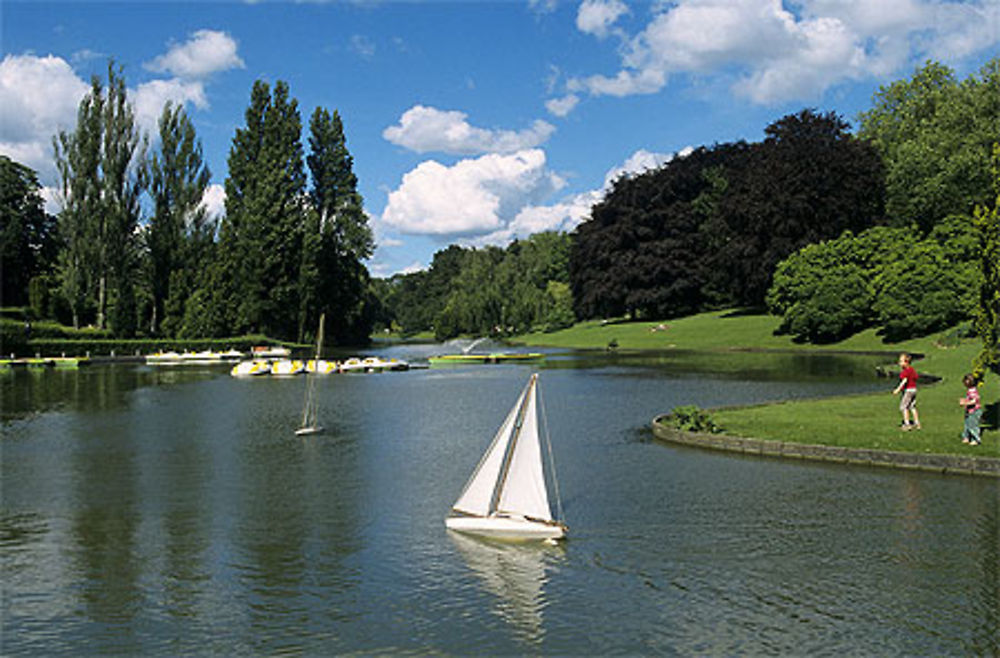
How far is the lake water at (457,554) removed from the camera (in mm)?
11633

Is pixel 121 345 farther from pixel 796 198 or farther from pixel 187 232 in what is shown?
pixel 796 198

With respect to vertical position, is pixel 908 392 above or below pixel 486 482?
above

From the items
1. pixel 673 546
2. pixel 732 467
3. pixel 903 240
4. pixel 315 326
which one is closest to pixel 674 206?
pixel 903 240

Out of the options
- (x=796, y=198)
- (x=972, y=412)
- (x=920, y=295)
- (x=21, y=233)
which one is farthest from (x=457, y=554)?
(x=21, y=233)

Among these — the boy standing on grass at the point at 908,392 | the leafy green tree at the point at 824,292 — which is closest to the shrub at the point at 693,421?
the boy standing on grass at the point at 908,392

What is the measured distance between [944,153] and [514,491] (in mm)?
84294

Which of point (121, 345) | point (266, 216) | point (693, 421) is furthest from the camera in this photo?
point (266, 216)

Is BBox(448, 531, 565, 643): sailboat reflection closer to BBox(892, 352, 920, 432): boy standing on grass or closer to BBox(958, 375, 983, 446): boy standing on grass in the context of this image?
BBox(958, 375, 983, 446): boy standing on grass

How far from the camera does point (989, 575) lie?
13.4 metres

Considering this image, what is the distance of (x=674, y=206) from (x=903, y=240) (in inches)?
1643

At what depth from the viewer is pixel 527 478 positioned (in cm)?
1622

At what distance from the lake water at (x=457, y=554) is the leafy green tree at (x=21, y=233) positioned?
84.6 metres

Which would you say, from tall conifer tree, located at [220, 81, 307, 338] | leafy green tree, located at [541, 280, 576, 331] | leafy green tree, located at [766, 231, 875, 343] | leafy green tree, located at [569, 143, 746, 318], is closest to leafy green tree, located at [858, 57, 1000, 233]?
leafy green tree, located at [766, 231, 875, 343]

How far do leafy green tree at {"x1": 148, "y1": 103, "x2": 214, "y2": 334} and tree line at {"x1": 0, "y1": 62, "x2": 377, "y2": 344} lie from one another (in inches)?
5.6
